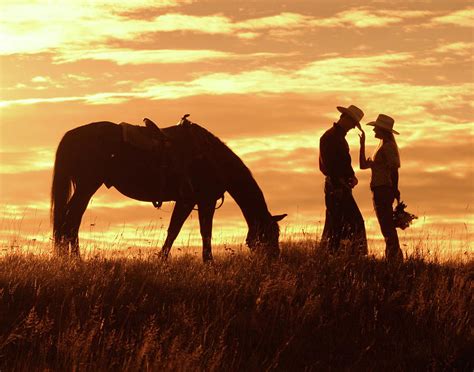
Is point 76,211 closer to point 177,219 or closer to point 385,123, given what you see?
point 177,219

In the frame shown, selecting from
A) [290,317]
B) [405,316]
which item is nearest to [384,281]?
[405,316]

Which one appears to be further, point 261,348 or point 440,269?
point 440,269

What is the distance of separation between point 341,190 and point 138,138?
12.4ft

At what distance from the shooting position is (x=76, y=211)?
579 inches

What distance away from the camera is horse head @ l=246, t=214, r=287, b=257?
539 inches

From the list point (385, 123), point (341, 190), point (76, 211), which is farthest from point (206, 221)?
point (385, 123)

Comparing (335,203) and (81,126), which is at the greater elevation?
(81,126)

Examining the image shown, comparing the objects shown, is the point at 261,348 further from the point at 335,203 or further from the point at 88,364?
the point at 335,203

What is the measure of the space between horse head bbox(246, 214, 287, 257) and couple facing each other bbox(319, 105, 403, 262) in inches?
31.1

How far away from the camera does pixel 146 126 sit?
15203 mm

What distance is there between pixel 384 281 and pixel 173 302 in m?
3.45

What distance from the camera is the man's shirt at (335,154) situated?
529 inches

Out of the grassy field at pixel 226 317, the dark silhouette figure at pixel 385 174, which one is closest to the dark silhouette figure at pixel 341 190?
the dark silhouette figure at pixel 385 174

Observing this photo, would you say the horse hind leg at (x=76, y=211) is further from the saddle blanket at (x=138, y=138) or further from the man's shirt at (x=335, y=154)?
the man's shirt at (x=335, y=154)
